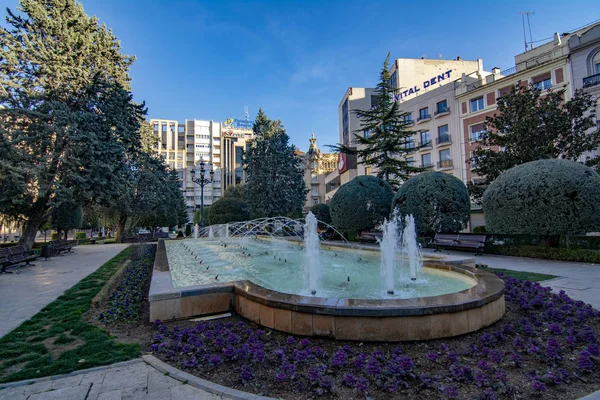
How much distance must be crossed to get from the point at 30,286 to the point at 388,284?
8619 mm

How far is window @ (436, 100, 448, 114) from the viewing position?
31406 millimetres

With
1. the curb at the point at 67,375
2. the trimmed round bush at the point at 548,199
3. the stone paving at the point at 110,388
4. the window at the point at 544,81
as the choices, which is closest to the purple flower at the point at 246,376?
the stone paving at the point at 110,388

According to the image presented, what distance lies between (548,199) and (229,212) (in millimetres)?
26852

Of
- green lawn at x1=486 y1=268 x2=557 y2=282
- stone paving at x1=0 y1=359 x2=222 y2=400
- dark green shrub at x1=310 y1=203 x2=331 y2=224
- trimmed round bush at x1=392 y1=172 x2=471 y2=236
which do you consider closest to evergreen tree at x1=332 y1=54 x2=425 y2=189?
dark green shrub at x1=310 y1=203 x2=331 y2=224

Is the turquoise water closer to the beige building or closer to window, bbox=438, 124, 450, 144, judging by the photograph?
window, bbox=438, 124, 450, 144

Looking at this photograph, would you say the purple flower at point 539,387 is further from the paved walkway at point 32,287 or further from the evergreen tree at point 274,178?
the evergreen tree at point 274,178

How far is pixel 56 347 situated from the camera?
12.6 feet

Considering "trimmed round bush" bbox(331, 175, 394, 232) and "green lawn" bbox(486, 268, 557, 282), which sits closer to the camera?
"green lawn" bbox(486, 268, 557, 282)

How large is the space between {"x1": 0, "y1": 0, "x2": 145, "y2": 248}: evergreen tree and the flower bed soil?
13.1 metres

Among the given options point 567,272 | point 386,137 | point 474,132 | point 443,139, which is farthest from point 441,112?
point 567,272

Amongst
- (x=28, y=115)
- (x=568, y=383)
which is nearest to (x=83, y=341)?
(x=568, y=383)

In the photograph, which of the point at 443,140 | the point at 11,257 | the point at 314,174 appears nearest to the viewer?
the point at 11,257

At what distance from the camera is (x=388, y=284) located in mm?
6004

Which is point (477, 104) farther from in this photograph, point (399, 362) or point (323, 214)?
point (399, 362)
